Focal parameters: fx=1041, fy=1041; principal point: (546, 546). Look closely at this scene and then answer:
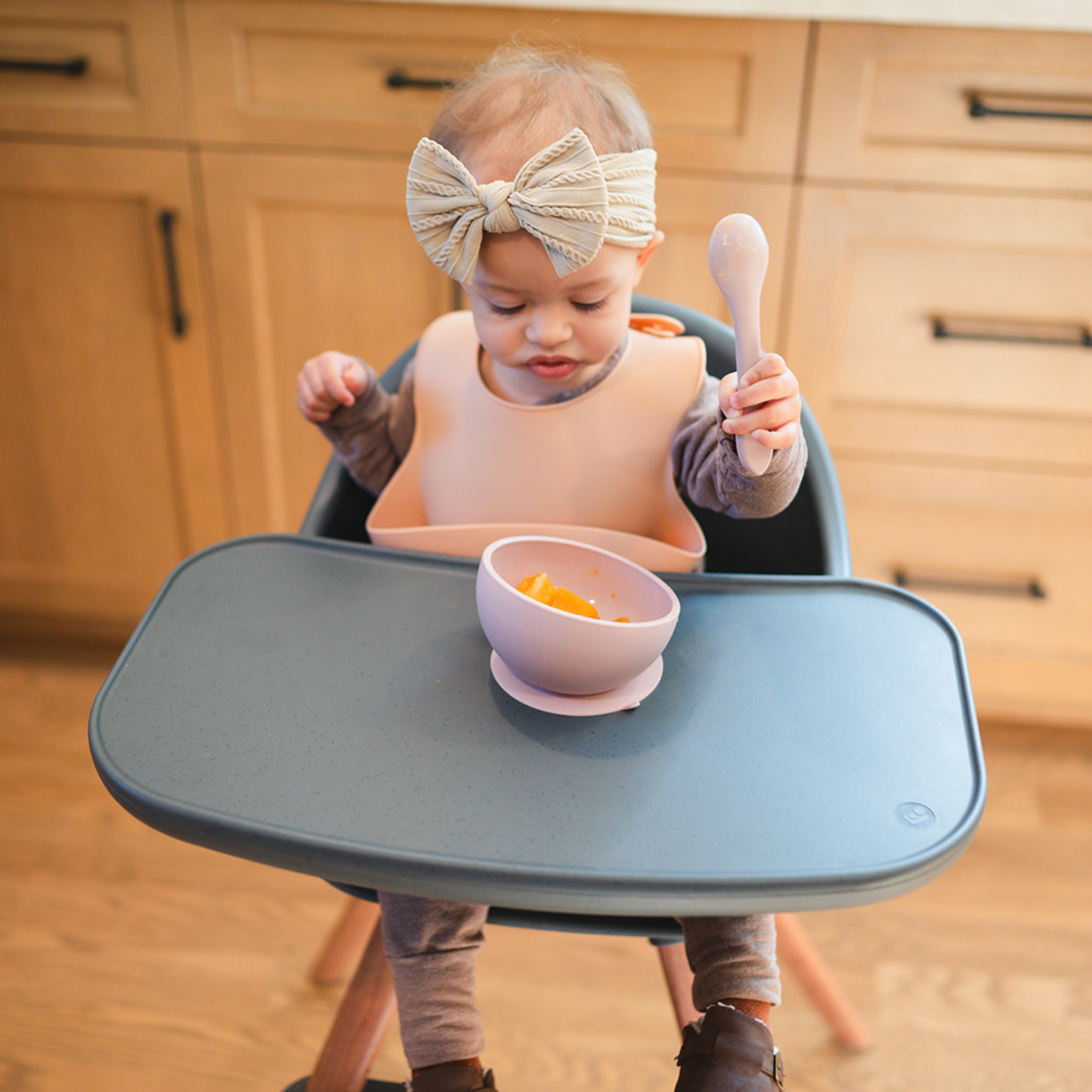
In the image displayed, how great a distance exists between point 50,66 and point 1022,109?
1.23 metres

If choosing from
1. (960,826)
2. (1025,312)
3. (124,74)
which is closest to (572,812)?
(960,826)

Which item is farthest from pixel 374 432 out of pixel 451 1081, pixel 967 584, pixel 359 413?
pixel 967 584

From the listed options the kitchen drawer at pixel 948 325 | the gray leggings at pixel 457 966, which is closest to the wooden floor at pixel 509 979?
the gray leggings at pixel 457 966

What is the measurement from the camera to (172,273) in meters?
1.46

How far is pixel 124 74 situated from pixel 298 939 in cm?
113

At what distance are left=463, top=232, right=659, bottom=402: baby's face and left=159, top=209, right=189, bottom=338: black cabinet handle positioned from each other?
34.1 inches

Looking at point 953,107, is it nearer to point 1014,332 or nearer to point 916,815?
point 1014,332

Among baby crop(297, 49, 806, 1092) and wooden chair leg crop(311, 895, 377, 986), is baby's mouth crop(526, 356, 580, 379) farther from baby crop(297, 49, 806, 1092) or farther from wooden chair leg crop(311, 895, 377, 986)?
wooden chair leg crop(311, 895, 377, 986)

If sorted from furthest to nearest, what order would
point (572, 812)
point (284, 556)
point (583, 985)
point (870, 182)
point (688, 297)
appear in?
1. point (688, 297)
2. point (870, 182)
3. point (583, 985)
4. point (284, 556)
5. point (572, 812)

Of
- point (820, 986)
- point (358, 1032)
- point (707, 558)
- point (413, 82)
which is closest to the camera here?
point (358, 1032)

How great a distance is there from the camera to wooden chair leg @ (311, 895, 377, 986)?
43.6 inches

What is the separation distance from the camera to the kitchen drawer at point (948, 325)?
4.36ft

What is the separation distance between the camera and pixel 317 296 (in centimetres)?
147

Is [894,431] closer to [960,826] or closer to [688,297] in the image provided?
[688,297]
